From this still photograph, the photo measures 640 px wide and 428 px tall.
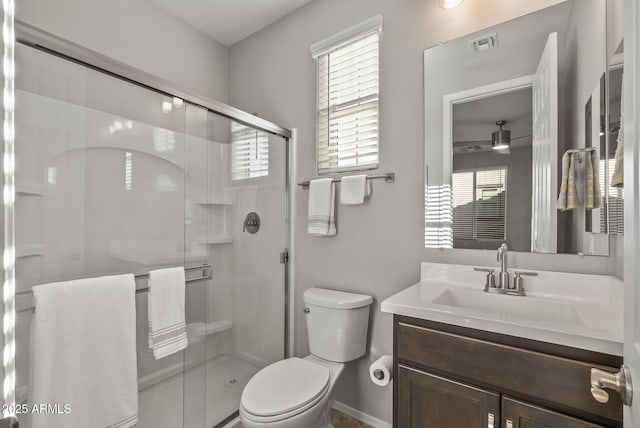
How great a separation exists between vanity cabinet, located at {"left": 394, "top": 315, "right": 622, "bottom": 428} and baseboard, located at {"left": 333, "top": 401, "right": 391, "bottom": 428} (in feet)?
2.17

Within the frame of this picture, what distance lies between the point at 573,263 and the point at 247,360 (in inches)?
69.6

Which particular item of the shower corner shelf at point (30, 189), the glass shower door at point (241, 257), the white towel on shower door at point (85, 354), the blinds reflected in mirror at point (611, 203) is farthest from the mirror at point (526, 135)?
the shower corner shelf at point (30, 189)

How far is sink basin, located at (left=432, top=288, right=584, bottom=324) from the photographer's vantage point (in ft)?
3.89

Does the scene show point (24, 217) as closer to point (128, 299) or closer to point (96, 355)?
point (128, 299)

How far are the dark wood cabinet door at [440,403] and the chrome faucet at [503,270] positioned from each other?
1.62 ft

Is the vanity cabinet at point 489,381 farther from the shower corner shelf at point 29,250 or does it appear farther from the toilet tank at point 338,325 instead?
the shower corner shelf at point 29,250

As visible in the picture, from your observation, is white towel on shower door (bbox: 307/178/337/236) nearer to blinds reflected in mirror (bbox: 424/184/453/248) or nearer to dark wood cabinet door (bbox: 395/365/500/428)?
blinds reflected in mirror (bbox: 424/184/453/248)

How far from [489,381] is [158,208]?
4.91 ft

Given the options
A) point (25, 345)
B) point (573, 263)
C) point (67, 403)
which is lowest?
point (67, 403)

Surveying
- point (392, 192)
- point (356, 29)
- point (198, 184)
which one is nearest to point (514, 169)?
point (392, 192)

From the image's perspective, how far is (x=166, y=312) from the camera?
4.63ft

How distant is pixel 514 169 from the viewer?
1412 millimetres

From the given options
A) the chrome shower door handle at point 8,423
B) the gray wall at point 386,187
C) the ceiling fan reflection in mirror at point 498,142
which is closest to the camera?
the chrome shower door handle at point 8,423

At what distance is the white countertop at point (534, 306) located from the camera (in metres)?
0.89
